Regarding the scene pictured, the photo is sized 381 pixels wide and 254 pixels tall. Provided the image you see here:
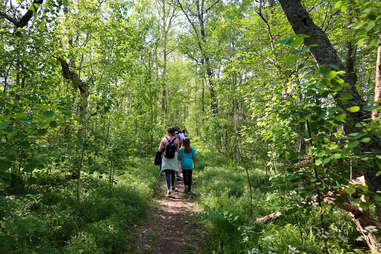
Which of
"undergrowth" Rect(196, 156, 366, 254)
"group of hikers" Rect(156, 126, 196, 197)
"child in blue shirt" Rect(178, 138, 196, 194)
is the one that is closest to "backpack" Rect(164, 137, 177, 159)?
"group of hikers" Rect(156, 126, 196, 197)

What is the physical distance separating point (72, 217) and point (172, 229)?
220 centimetres

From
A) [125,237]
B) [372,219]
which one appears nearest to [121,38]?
[125,237]

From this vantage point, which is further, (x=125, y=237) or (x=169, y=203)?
(x=169, y=203)

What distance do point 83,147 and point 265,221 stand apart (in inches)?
177

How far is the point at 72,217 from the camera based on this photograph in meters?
3.57

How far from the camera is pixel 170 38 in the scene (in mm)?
18016

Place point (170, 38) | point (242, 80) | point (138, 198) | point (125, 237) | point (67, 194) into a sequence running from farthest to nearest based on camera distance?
point (170, 38) → point (242, 80) → point (138, 198) → point (67, 194) → point (125, 237)

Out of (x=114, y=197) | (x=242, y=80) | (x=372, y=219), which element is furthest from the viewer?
(x=242, y=80)

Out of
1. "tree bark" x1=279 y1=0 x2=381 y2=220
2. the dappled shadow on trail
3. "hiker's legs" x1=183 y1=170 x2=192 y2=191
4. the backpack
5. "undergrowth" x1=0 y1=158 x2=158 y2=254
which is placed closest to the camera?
"tree bark" x1=279 y1=0 x2=381 y2=220

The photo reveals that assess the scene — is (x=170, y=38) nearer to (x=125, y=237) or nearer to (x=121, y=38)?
(x=121, y=38)

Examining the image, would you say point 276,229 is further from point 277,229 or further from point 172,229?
point 172,229

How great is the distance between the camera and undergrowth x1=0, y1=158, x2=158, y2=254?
2.56m

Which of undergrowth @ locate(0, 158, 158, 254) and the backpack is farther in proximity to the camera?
the backpack

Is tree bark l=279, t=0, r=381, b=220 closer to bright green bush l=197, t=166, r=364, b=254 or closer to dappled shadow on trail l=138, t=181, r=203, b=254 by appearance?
bright green bush l=197, t=166, r=364, b=254
